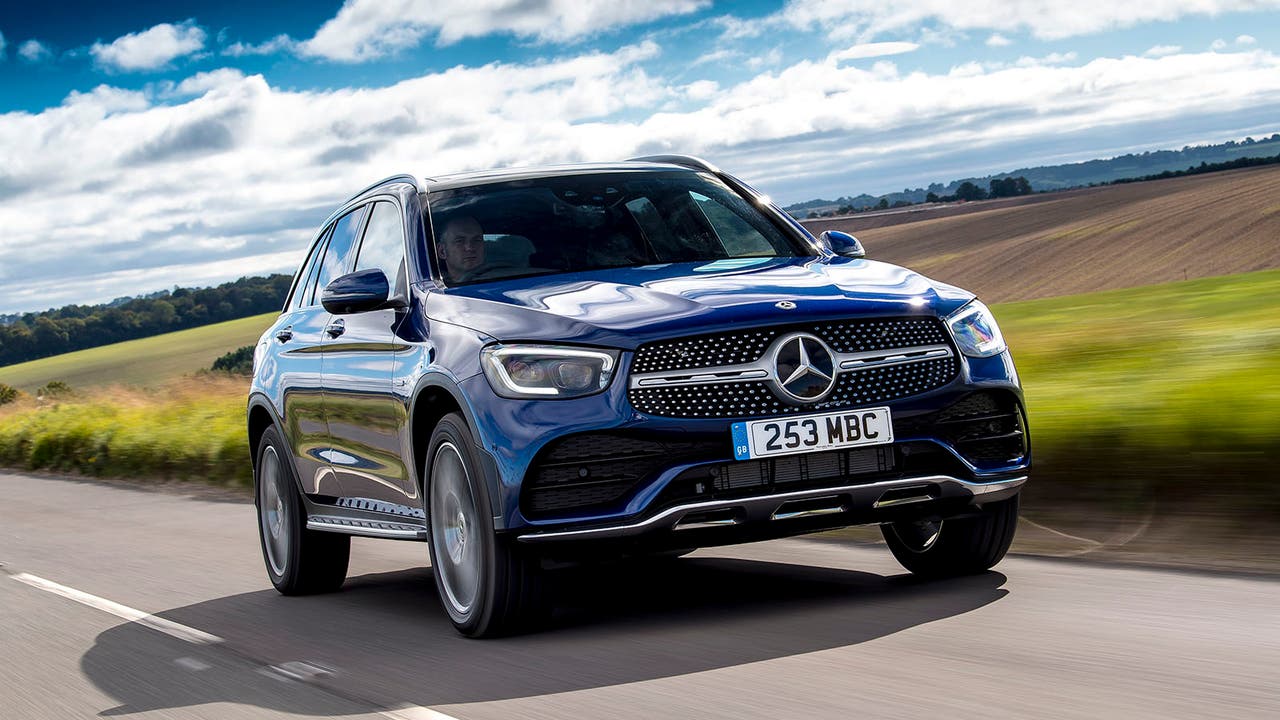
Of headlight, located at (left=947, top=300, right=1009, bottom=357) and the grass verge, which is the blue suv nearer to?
headlight, located at (left=947, top=300, right=1009, bottom=357)

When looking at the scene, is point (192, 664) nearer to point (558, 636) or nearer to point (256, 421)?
point (558, 636)

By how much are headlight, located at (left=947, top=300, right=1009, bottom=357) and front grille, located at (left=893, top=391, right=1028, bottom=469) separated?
154mm

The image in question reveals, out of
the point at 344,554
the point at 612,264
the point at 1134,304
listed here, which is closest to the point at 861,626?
the point at 612,264

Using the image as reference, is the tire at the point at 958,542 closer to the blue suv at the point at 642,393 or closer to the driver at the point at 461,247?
the blue suv at the point at 642,393

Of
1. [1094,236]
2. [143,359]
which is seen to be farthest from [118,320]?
[1094,236]

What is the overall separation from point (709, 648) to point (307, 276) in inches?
153

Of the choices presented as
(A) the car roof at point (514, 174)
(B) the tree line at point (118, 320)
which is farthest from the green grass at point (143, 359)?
(A) the car roof at point (514, 174)

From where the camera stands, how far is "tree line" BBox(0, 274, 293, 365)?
81.8 metres

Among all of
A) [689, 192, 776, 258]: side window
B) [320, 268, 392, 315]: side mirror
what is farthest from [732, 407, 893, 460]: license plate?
[320, 268, 392, 315]: side mirror

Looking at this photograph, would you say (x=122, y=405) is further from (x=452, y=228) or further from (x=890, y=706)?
(x=890, y=706)

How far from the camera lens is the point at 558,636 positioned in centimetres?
571

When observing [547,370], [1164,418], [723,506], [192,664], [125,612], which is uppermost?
[547,370]

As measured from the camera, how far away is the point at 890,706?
4199mm

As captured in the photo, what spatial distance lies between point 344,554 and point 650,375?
3486 millimetres
